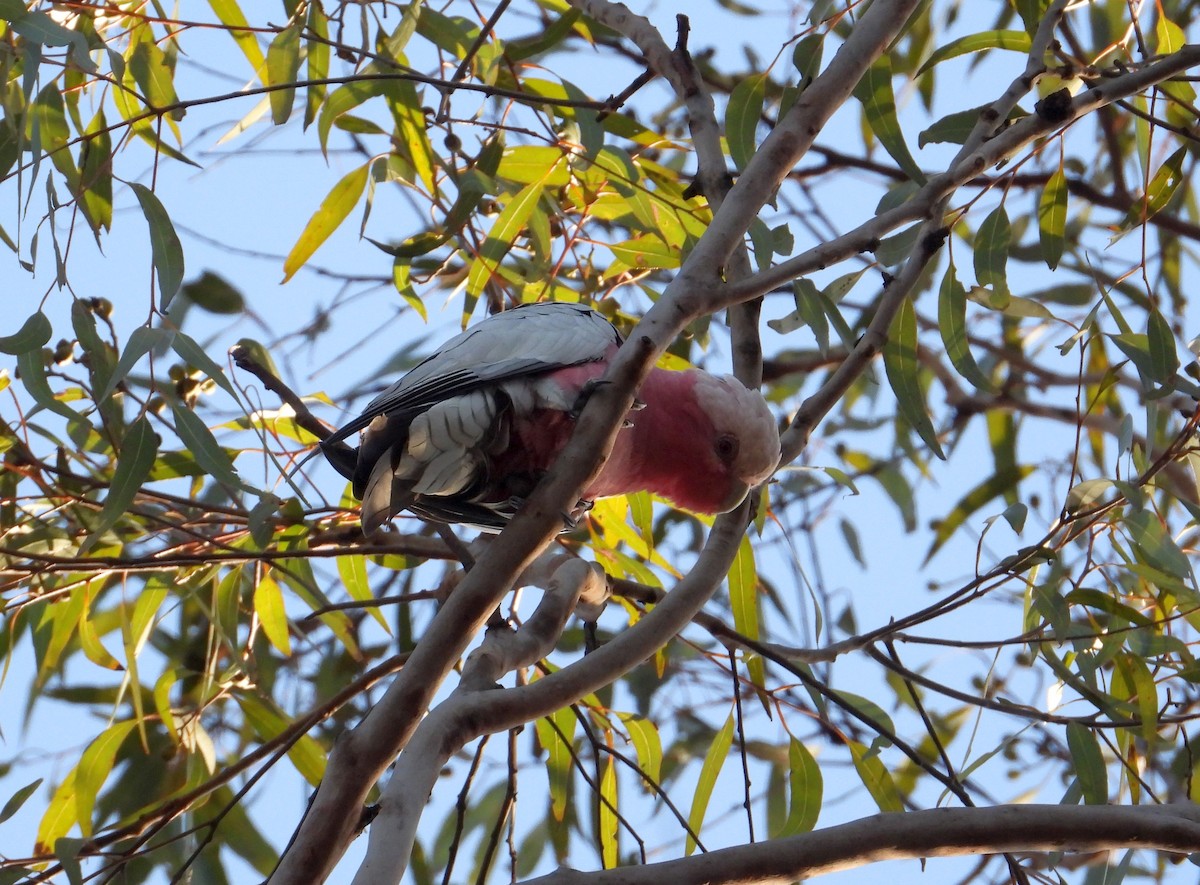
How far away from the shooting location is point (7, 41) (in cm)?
212

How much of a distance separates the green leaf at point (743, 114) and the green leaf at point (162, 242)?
0.92m

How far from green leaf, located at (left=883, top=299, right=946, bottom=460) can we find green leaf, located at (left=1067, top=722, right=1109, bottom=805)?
0.53m

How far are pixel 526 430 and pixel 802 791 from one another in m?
0.80

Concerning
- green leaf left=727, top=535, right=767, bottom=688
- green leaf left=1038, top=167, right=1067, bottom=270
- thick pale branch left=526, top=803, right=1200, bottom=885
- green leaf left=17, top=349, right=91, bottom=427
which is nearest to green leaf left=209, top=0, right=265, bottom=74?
green leaf left=17, top=349, right=91, bottom=427

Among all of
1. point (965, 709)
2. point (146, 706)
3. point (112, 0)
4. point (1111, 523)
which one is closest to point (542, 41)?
point (112, 0)

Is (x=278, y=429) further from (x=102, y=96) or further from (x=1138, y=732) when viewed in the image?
(x=1138, y=732)

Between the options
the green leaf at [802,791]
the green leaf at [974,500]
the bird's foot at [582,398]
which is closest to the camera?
the bird's foot at [582,398]

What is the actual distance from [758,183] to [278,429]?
127 cm

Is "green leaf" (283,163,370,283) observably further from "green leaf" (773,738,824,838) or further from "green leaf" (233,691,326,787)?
"green leaf" (773,738,824,838)

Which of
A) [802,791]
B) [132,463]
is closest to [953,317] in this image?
[802,791]

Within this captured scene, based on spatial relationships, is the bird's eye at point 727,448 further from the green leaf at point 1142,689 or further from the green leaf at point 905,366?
the green leaf at point 1142,689

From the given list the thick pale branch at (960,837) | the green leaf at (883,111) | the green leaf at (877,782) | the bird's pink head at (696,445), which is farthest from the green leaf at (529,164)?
the thick pale branch at (960,837)

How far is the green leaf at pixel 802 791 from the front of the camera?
2.22 metres

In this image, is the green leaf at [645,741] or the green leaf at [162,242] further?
the green leaf at [645,741]
